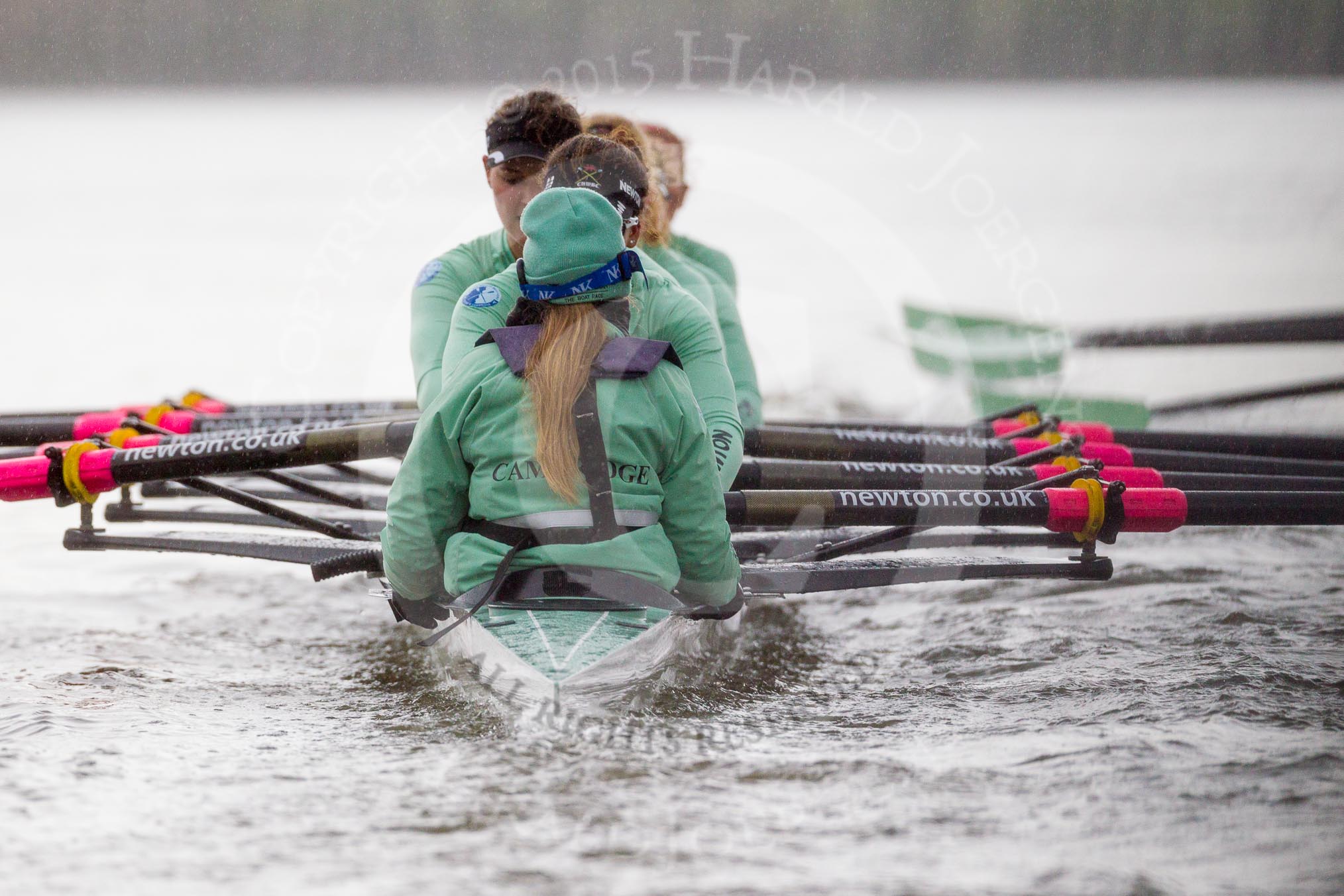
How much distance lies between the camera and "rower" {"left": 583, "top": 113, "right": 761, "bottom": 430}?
174 inches

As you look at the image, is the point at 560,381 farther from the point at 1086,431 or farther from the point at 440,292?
the point at 1086,431

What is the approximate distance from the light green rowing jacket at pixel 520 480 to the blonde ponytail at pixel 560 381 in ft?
0.12

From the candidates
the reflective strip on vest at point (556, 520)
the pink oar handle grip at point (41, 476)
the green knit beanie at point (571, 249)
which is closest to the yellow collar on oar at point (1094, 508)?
the reflective strip on vest at point (556, 520)

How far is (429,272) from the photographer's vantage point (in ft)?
13.2

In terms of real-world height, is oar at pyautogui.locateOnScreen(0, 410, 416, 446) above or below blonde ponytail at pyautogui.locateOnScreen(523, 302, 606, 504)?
below

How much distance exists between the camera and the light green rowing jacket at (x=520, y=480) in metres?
2.82

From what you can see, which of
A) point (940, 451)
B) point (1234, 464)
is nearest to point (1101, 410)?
point (1234, 464)

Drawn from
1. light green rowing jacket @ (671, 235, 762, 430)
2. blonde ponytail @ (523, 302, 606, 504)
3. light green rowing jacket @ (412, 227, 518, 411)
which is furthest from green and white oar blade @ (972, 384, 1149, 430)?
blonde ponytail @ (523, 302, 606, 504)

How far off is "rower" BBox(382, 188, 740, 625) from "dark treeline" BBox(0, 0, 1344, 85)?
17.5m

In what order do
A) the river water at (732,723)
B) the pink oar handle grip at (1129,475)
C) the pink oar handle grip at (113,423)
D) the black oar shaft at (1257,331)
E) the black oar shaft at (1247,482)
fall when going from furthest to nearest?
the black oar shaft at (1257,331), the pink oar handle grip at (113,423), the black oar shaft at (1247,482), the pink oar handle grip at (1129,475), the river water at (732,723)

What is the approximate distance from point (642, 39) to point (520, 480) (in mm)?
21281

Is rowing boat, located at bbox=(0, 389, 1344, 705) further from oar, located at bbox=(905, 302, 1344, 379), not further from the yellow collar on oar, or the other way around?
oar, located at bbox=(905, 302, 1344, 379)

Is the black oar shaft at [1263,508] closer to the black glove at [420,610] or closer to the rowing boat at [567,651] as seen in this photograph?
the rowing boat at [567,651]

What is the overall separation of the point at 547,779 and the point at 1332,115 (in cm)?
2577
